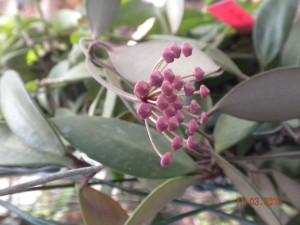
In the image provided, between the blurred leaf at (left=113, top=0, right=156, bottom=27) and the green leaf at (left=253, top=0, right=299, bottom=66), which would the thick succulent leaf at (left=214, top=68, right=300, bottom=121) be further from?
the blurred leaf at (left=113, top=0, right=156, bottom=27)

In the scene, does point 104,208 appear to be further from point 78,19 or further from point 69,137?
point 78,19

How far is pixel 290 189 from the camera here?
393 mm

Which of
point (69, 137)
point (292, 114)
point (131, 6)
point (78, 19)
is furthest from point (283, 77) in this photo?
point (78, 19)

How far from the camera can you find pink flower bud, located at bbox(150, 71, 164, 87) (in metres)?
0.26

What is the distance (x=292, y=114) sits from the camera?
1.09 feet

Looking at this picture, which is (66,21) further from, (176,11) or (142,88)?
(142,88)

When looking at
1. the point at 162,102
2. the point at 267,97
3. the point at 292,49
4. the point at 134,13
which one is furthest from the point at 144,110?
the point at 134,13

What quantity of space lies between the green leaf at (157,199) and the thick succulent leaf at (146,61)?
0.09 meters

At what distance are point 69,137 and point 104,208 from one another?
7 cm

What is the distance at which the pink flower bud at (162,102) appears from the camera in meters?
0.27

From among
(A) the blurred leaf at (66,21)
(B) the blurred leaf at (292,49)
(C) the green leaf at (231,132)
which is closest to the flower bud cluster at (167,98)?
(C) the green leaf at (231,132)

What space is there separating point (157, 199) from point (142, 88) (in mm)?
104

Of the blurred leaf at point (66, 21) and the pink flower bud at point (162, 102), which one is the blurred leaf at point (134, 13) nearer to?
the blurred leaf at point (66, 21)

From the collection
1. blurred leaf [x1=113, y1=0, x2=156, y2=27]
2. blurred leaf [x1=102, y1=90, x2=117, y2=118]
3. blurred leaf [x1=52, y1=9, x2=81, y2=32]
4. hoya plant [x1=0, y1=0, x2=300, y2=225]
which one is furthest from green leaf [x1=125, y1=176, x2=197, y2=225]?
blurred leaf [x1=52, y1=9, x2=81, y2=32]
